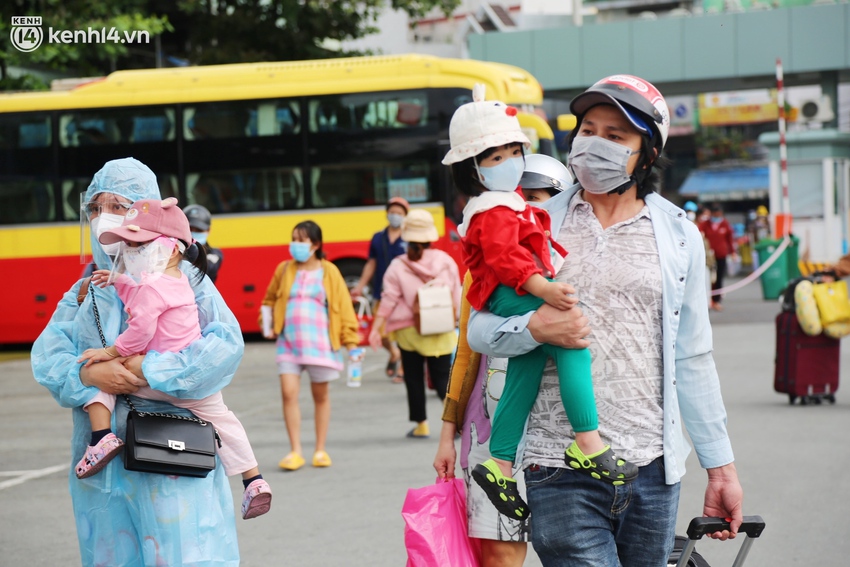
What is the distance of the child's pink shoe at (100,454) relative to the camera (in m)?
3.41

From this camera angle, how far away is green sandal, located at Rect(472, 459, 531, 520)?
9.86ft

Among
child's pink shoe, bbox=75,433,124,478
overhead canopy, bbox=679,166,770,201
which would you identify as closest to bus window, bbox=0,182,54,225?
child's pink shoe, bbox=75,433,124,478

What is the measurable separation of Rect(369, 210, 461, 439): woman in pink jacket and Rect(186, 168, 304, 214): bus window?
8631 millimetres

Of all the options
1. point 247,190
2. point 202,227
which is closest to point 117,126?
point 247,190

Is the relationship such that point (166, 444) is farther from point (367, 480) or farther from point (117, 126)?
point (117, 126)

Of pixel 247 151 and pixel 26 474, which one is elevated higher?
pixel 247 151

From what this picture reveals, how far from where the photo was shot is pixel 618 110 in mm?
2959

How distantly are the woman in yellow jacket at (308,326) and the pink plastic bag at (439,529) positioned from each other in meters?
4.51

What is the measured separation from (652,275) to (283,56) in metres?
22.7

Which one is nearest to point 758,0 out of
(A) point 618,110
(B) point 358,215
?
(B) point 358,215

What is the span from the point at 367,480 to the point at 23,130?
42.3 ft

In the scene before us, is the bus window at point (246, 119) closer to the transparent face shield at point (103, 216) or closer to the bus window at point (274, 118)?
the bus window at point (274, 118)

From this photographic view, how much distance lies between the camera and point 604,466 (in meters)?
2.79

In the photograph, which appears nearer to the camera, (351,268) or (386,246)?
→ (386,246)
